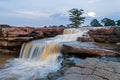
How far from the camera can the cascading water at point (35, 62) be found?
971cm

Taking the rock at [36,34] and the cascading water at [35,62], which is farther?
the rock at [36,34]

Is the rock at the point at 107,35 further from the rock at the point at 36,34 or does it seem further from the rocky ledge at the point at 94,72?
the rocky ledge at the point at 94,72

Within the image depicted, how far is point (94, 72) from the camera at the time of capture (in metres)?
6.24

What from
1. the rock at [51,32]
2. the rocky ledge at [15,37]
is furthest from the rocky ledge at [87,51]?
the rock at [51,32]

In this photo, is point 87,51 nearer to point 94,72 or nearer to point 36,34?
point 94,72

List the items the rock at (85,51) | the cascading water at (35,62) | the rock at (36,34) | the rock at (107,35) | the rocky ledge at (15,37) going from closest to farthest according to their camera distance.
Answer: the cascading water at (35,62) < the rock at (85,51) < the rock at (107,35) < the rocky ledge at (15,37) < the rock at (36,34)

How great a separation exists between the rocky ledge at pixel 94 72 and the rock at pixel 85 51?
255 cm

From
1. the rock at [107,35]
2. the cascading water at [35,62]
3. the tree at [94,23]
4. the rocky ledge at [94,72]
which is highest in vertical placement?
the tree at [94,23]

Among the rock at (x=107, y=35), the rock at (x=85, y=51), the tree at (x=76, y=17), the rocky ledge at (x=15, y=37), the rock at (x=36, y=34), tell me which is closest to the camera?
the rock at (x=85, y=51)

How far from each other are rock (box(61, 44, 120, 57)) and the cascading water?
80cm

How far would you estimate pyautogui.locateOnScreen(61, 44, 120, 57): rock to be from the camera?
9814 mm

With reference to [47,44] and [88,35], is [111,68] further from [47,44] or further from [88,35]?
[88,35]

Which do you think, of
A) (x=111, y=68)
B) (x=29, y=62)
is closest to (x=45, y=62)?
(x=29, y=62)

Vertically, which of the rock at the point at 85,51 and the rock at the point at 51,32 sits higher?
the rock at the point at 51,32
